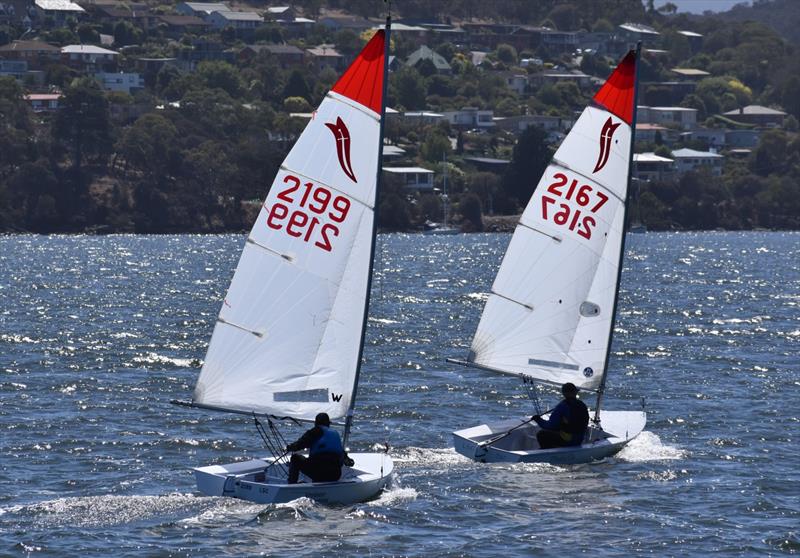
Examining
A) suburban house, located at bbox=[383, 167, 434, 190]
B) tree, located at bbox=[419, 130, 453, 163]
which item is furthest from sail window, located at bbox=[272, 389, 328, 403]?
tree, located at bbox=[419, 130, 453, 163]

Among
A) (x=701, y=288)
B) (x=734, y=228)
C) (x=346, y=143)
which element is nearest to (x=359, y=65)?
(x=346, y=143)

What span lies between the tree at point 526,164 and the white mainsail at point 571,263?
133 m

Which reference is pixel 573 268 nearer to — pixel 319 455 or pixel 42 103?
pixel 319 455

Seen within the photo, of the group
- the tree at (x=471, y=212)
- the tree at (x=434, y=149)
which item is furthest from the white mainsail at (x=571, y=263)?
the tree at (x=434, y=149)

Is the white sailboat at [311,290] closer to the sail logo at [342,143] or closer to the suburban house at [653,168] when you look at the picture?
the sail logo at [342,143]

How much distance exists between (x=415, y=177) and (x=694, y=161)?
1724 inches

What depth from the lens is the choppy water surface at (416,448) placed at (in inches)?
928

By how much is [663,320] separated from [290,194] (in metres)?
40.7

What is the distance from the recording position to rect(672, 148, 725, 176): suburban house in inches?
7628

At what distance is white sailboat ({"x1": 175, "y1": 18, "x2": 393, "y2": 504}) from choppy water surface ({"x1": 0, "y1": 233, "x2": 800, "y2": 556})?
59.6 inches

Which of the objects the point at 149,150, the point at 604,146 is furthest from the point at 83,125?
the point at 604,146

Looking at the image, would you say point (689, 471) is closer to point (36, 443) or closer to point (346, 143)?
Answer: point (346, 143)

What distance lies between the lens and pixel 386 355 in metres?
48.1

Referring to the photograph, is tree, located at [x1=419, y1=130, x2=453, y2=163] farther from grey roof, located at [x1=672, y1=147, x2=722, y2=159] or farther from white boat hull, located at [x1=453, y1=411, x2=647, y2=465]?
white boat hull, located at [x1=453, y1=411, x2=647, y2=465]
